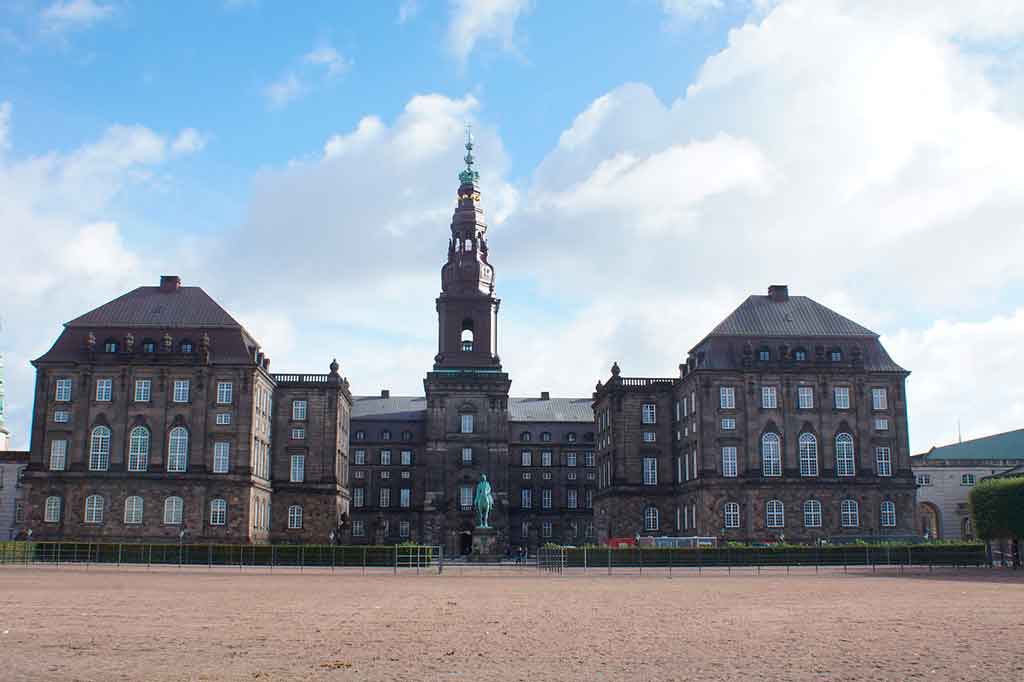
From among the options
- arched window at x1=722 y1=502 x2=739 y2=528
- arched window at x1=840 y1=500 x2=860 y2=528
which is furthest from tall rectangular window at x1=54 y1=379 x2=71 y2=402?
arched window at x1=840 y1=500 x2=860 y2=528

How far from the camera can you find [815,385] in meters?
91.9

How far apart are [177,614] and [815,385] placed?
6867 centimetres

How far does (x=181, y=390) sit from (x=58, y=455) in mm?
10809

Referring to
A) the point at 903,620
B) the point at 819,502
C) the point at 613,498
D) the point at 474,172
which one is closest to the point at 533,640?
the point at 903,620

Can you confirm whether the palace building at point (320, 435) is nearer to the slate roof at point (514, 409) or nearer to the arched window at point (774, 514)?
the arched window at point (774, 514)

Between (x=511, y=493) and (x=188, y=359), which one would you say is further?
(x=511, y=493)

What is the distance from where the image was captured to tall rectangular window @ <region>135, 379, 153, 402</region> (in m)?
90.9

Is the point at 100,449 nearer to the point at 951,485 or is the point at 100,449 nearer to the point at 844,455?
the point at 844,455

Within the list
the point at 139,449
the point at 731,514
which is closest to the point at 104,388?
the point at 139,449

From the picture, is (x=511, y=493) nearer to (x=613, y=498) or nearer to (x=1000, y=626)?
(x=613, y=498)

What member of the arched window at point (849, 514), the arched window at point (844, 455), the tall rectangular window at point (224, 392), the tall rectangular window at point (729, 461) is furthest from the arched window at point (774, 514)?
the tall rectangular window at point (224, 392)

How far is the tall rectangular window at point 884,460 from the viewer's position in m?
91.2

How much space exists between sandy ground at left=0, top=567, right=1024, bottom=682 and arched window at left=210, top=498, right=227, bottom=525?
41.1 metres

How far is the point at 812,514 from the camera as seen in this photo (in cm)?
8950
